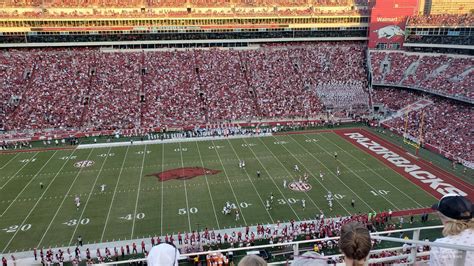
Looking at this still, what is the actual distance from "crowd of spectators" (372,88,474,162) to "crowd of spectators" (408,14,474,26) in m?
10.3

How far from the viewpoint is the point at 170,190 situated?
2366 cm

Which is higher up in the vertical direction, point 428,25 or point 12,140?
point 428,25

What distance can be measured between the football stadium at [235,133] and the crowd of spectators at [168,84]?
9.2 inches

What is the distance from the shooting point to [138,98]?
42.5m

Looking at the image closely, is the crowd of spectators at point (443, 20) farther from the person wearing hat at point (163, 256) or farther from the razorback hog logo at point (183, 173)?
the person wearing hat at point (163, 256)

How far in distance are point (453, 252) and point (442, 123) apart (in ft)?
117

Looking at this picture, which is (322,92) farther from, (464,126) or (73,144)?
(73,144)

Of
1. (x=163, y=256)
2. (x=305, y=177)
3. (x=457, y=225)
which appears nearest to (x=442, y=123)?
(x=305, y=177)

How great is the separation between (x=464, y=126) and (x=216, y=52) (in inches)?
1254

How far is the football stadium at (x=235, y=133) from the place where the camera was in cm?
1755

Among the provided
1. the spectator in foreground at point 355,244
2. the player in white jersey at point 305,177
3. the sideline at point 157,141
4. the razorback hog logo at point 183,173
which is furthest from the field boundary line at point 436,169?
the spectator in foreground at point 355,244

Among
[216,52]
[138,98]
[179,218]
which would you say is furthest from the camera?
[216,52]

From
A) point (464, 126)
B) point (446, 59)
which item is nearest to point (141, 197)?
point (464, 126)

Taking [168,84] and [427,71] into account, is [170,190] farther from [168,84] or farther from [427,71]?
[427,71]
